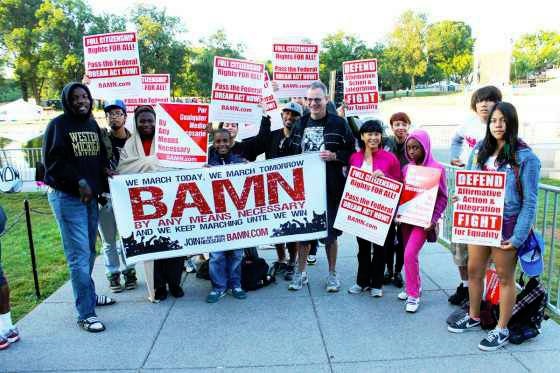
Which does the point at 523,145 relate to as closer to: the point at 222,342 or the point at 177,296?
the point at 222,342

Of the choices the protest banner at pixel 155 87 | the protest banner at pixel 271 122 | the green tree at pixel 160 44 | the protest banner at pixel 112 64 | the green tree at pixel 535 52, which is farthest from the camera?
the green tree at pixel 535 52

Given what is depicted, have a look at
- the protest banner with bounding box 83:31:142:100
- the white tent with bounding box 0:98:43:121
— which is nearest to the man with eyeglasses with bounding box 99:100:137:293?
the protest banner with bounding box 83:31:142:100

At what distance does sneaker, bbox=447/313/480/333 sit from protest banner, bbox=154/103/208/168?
2.90m

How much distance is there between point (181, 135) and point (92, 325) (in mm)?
2003

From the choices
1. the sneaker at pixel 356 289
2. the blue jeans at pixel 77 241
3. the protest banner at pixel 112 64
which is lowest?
the sneaker at pixel 356 289

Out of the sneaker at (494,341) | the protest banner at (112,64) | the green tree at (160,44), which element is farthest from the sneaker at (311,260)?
the green tree at (160,44)

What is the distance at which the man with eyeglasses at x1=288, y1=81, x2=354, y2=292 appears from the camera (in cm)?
471

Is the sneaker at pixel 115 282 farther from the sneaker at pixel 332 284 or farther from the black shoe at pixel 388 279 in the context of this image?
the black shoe at pixel 388 279

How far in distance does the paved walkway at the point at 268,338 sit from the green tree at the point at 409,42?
222 ft

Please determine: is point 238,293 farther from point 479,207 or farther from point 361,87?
point 361,87

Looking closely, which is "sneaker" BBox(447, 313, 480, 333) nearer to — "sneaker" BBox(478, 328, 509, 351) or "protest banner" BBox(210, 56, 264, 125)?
"sneaker" BBox(478, 328, 509, 351)

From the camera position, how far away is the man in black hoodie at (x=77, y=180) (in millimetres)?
3908

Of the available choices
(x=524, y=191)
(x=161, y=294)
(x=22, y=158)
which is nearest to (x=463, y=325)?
(x=524, y=191)

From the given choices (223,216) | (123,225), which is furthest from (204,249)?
(123,225)
